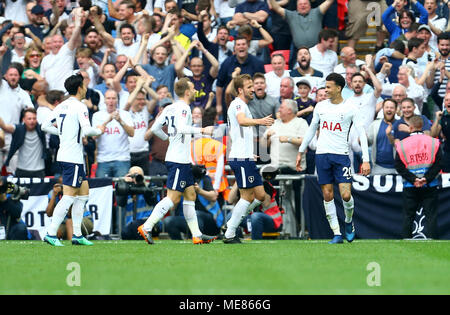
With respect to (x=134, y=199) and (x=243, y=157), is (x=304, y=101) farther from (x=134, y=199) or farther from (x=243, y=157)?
(x=243, y=157)

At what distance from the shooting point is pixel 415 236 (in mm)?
16062

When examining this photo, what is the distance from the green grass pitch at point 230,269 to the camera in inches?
332

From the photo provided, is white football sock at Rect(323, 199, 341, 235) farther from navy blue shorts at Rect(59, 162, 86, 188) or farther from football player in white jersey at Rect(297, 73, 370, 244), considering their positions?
navy blue shorts at Rect(59, 162, 86, 188)

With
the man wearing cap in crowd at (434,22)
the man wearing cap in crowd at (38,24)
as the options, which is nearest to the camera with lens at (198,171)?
the man wearing cap in crowd at (434,22)

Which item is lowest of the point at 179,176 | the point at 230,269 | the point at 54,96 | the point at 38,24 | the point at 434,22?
the point at 230,269

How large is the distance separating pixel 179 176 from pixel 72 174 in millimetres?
1668

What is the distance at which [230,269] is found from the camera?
9969 mm

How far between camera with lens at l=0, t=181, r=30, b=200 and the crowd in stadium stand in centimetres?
163

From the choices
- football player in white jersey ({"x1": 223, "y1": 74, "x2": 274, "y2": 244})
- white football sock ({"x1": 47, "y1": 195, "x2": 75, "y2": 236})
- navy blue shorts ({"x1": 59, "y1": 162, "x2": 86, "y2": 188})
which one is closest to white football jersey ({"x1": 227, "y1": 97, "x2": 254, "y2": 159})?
football player in white jersey ({"x1": 223, "y1": 74, "x2": 274, "y2": 244})

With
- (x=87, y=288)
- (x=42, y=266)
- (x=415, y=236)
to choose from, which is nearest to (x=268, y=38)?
(x=415, y=236)

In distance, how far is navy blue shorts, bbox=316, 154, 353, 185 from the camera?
13.9 meters

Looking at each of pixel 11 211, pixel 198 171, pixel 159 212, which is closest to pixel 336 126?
pixel 198 171

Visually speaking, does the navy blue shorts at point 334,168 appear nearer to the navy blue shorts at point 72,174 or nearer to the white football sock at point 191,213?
the white football sock at point 191,213
